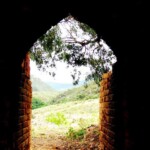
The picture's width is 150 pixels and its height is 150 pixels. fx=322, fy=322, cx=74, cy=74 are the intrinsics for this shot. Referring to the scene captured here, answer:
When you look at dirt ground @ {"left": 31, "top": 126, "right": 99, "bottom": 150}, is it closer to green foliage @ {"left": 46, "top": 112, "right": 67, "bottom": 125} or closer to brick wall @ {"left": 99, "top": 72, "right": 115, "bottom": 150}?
brick wall @ {"left": 99, "top": 72, "right": 115, "bottom": 150}

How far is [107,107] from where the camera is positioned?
6.29 metres

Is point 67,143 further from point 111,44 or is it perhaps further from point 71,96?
point 71,96

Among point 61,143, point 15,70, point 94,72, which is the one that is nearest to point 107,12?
point 15,70

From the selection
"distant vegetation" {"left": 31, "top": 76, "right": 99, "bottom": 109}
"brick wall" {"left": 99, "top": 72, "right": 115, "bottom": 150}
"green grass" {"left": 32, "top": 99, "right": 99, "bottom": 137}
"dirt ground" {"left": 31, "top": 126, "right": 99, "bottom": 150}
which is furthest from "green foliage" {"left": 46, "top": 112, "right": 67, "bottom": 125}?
→ "distant vegetation" {"left": 31, "top": 76, "right": 99, "bottom": 109}

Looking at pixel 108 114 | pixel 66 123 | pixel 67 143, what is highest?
pixel 108 114

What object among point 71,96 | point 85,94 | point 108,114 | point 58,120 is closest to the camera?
point 108,114

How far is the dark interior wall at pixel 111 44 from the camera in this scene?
4.05 metres

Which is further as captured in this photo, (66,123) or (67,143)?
(66,123)

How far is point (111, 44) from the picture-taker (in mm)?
5281

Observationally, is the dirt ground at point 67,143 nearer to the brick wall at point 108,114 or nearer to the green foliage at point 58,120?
the brick wall at point 108,114

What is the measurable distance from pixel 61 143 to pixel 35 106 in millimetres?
17924

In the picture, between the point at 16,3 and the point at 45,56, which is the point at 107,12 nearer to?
the point at 16,3

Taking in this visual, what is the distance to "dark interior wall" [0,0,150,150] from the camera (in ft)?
13.3

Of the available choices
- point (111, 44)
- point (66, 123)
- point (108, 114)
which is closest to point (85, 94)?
point (66, 123)
